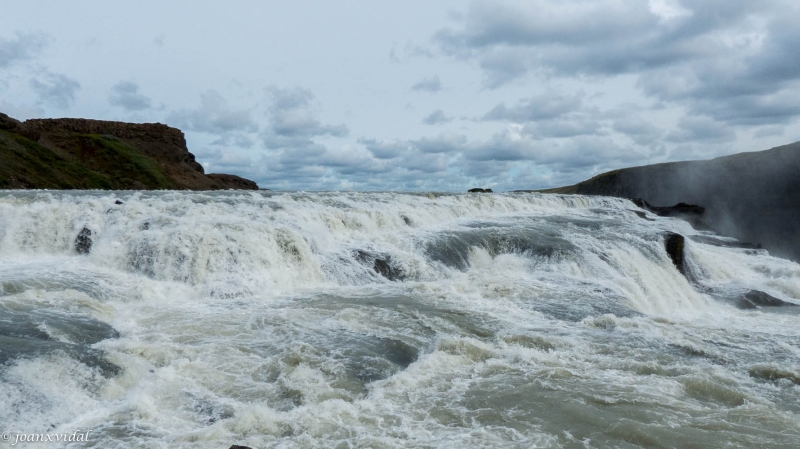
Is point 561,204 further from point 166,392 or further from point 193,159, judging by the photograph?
point 193,159

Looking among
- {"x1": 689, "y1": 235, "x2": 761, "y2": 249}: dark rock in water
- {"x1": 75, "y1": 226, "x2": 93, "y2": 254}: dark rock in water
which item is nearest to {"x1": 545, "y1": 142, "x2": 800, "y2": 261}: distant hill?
{"x1": 689, "y1": 235, "x2": 761, "y2": 249}: dark rock in water

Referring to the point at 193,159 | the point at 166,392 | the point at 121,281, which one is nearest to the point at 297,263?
the point at 121,281

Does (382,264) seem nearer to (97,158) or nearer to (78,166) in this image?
(78,166)

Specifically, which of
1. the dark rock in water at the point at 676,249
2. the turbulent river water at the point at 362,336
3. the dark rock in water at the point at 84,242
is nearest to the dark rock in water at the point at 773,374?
the turbulent river water at the point at 362,336

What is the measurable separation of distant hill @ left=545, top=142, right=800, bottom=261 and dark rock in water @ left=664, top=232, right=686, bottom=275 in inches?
933

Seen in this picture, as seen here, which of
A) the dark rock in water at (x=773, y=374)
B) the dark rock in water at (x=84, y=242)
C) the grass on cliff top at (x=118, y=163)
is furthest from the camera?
the grass on cliff top at (x=118, y=163)

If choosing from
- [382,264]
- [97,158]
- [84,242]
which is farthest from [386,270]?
[97,158]

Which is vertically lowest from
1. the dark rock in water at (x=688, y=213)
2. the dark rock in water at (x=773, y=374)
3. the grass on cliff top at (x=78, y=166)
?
the dark rock in water at (x=773, y=374)

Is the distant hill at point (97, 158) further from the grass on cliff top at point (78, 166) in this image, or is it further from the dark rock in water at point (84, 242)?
the dark rock in water at point (84, 242)

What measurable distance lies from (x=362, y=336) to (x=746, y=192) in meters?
46.3

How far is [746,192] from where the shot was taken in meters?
45.6

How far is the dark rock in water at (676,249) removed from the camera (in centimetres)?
1814

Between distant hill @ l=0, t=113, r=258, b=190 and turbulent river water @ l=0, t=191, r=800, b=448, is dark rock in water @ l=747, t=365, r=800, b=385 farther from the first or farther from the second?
distant hill @ l=0, t=113, r=258, b=190

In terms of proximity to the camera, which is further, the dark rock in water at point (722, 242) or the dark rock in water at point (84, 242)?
the dark rock in water at point (722, 242)
